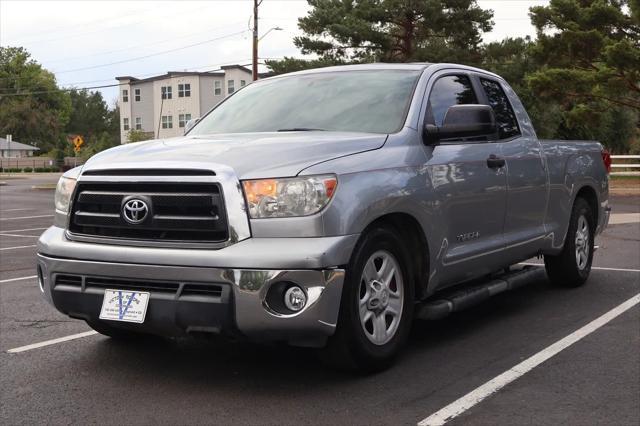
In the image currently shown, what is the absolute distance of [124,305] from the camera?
4.31 m

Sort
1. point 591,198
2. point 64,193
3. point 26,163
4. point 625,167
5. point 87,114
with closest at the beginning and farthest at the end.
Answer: point 64,193, point 591,198, point 625,167, point 26,163, point 87,114

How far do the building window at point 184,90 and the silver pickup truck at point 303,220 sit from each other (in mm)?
67858

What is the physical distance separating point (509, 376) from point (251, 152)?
196cm

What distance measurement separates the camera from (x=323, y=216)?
4.17 meters

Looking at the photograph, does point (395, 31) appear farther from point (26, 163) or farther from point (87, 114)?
point (87, 114)

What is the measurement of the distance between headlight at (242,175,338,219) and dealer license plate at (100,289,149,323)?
2.50 feet

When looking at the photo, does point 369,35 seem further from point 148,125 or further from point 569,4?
point 148,125

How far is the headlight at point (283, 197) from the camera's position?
4.18m

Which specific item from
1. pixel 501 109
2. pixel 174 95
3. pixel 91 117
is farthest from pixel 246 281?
pixel 91 117

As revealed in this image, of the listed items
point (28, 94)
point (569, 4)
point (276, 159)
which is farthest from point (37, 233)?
point (28, 94)

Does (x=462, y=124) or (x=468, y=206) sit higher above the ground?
(x=462, y=124)

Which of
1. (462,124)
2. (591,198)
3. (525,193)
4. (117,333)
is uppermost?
(462,124)

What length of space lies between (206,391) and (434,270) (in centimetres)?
165

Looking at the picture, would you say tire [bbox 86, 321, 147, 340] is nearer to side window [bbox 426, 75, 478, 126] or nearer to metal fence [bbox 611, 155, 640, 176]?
side window [bbox 426, 75, 478, 126]
